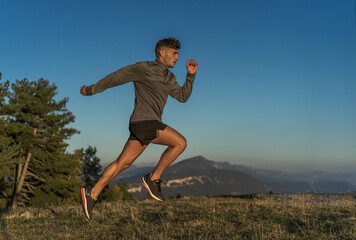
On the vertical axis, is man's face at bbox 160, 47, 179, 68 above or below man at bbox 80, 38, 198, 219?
above

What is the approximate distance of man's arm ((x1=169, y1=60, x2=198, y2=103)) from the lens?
516cm

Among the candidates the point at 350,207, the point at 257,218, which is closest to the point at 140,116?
the point at 257,218

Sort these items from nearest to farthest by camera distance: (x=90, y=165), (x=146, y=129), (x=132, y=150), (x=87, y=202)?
(x=146, y=129), (x=132, y=150), (x=87, y=202), (x=90, y=165)

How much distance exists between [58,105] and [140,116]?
3045 cm

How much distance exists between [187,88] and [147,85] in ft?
2.33

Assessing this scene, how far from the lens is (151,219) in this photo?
6270 millimetres

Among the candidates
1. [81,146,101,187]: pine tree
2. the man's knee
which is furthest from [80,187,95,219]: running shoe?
[81,146,101,187]: pine tree

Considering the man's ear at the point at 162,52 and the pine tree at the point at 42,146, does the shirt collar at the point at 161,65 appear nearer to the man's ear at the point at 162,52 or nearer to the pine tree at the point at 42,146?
the man's ear at the point at 162,52

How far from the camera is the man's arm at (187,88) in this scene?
5.16 m

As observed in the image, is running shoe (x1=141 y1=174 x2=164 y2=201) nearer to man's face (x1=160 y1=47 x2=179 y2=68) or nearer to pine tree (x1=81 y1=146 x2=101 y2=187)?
man's face (x1=160 y1=47 x2=179 y2=68)

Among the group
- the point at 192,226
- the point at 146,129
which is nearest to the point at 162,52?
the point at 146,129

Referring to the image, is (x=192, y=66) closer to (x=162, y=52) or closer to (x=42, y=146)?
(x=162, y=52)

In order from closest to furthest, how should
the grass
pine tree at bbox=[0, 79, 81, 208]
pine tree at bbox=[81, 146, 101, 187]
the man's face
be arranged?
1. the grass
2. the man's face
3. pine tree at bbox=[0, 79, 81, 208]
4. pine tree at bbox=[81, 146, 101, 187]

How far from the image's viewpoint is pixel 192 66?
519 centimetres
